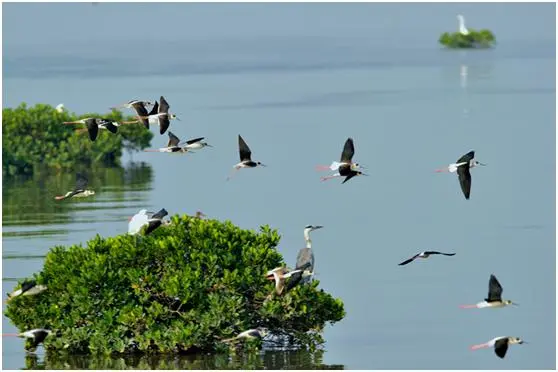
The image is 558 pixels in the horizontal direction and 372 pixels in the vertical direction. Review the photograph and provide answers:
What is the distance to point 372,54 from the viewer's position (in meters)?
151

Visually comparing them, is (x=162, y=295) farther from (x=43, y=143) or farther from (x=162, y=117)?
(x=43, y=143)

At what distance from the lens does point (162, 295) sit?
90.9 ft

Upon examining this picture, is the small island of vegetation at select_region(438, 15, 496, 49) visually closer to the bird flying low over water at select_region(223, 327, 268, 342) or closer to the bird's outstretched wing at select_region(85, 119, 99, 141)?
the bird's outstretched wing at select_region(85, 119, 99, 141)

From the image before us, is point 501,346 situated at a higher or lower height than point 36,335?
lower

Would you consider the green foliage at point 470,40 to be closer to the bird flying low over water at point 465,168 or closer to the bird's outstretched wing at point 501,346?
the bird flying low over water at point 465,168

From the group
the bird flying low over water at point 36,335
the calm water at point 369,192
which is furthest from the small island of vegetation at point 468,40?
the bird flying low over water at point 36,335

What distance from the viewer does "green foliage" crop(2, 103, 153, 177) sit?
60094mm

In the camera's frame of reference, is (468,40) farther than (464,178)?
Yes

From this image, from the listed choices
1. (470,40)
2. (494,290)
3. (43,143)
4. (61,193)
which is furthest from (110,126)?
(470,40)

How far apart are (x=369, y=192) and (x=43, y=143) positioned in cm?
1092

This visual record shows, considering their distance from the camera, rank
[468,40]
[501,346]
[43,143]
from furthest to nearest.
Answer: [468,40]
[43,143]
[501,346]

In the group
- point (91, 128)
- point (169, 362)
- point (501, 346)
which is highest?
A: point (91, 128)

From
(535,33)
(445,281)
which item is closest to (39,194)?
(445,281)

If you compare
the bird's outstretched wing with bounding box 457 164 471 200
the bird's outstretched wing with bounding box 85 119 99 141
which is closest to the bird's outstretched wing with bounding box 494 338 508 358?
the bird's outstretched wing with bounding box 457 164 471 200
